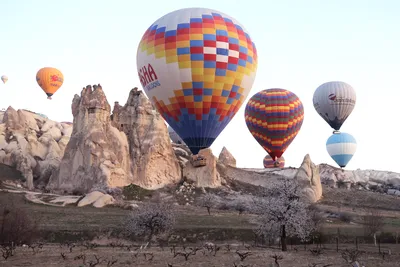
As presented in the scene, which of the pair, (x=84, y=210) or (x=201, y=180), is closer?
(x=84, y=210)

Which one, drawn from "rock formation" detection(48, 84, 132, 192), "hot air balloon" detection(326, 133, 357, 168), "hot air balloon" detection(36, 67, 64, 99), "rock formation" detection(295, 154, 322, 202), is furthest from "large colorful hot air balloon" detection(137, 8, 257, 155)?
"hot air balloon" detection(326, 133, 357, 168)

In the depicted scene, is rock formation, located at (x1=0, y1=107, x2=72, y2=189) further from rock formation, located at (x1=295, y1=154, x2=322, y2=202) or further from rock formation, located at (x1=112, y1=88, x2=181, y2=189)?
rock formation, located at (x1=295, y1=154, x2=322, y2=202)

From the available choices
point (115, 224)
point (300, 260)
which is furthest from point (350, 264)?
point (115, 224)

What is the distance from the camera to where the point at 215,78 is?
5612cm

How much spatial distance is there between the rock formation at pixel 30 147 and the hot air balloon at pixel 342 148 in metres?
70.6

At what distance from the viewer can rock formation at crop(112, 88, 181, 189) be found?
8344cm

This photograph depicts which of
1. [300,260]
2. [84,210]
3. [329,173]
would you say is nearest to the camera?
[300,260]

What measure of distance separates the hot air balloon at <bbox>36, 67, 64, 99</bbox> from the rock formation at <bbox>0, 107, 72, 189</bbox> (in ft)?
27.6

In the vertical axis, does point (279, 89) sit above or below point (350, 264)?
above

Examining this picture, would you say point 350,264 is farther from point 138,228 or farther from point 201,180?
point 201,180

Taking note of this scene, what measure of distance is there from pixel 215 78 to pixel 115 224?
20.7 meters

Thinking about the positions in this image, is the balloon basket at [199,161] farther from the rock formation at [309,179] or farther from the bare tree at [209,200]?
the rock formation at [309,179]

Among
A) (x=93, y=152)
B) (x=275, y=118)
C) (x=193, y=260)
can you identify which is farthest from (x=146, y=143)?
(x=193, y=260)

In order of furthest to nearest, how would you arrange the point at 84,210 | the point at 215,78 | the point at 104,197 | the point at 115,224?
the point at 104,197
the point at 84,210
the point at 215,78
the point at 115,224
